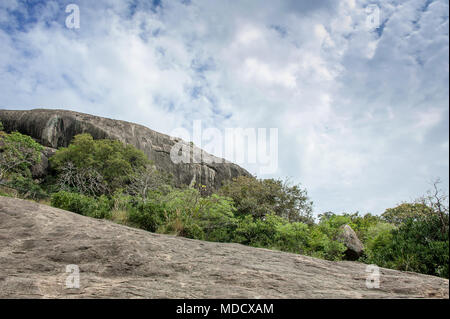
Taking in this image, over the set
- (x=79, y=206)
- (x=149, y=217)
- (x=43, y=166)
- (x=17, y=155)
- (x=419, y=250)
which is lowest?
(x=419, y=250)

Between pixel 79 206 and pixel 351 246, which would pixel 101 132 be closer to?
pixel 79 206

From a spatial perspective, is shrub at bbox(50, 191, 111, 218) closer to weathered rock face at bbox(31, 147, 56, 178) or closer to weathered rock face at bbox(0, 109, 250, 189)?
weathered rock face at bbox(31, 147, 56, 178)

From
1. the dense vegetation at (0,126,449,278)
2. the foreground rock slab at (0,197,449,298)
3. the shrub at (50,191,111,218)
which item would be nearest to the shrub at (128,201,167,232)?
the dense vegetation at (0,126,449,278)

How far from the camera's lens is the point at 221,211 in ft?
34.4

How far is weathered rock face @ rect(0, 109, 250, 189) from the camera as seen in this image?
Answer: 24.0 metres

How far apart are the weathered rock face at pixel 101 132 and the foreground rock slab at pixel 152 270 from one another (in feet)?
64.9

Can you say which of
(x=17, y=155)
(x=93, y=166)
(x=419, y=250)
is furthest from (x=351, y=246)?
(x=17, y=155)

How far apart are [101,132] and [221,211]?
18042 millimetres

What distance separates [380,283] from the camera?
350 cm

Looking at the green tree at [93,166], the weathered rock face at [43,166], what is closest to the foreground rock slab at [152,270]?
the green tree at [93,166]

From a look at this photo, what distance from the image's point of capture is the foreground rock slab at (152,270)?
307 centimetres
